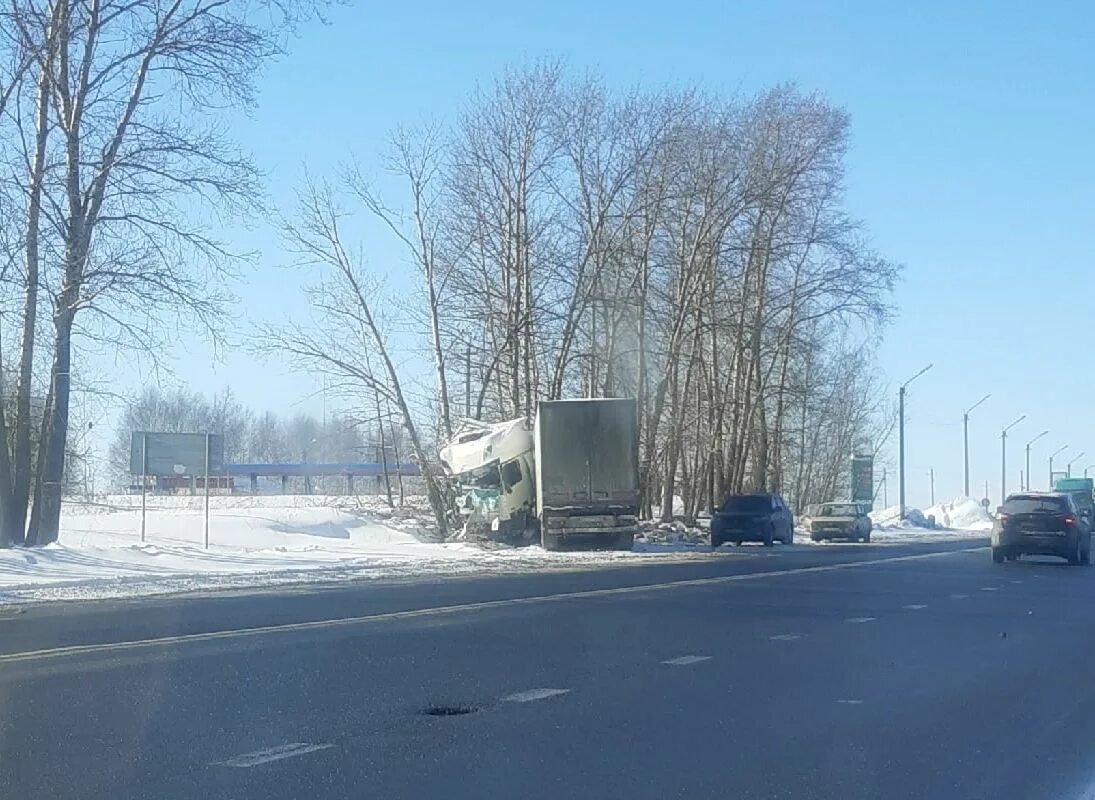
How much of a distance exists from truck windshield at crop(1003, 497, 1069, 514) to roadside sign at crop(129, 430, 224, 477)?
18.7m

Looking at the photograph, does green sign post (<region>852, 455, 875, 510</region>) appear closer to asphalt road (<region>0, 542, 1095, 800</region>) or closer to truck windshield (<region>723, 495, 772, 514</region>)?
truck windshield (<region>723, 495, 772, 514</region>)

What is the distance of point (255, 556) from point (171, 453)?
304 centimetres

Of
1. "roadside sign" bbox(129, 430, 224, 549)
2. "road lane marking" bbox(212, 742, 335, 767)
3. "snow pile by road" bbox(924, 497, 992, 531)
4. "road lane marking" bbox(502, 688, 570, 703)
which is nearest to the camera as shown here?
"road lane marking" bbox(212, 742, 335, 767)

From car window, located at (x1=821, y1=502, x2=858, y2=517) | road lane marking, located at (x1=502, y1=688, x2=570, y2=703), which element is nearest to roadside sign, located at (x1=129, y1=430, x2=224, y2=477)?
road lane marking, located at (x1=502, y1=688, x2=570, y2=703)

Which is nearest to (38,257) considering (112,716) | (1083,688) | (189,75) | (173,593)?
(189,75)

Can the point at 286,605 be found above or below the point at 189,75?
below

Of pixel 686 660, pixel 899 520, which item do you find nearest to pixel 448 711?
pixel 686 660

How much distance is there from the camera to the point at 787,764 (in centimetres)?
862

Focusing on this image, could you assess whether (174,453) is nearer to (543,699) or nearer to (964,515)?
(543,699)

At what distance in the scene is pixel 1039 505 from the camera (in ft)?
108

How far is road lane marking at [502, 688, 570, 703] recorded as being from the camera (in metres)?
10.9

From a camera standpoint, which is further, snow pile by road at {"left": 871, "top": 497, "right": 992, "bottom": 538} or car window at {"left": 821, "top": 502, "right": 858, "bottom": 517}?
snow pile by road at {"left": 871, "top": 497, "right": 992, "bottom": 538}

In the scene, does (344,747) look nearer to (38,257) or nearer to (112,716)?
(112,716)

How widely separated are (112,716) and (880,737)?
5372 millimetres
